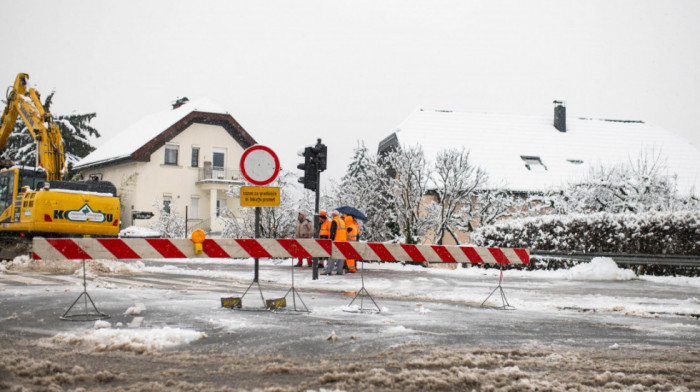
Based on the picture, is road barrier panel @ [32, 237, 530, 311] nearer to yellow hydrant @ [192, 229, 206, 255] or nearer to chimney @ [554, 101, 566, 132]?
yellow hydrant @ [192, 229, 206, 255]

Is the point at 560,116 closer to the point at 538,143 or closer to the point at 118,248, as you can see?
the point at 538,143

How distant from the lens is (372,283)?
1622cm

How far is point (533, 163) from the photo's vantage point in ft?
132

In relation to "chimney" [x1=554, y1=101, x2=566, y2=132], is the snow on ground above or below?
below

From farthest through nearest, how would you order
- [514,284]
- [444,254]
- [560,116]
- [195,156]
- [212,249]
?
[195,156] → [560,116] → [514,284] → [444,254] → [212,249]

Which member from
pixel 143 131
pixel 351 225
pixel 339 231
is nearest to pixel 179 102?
pixel 143 131

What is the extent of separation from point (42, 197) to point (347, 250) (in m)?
13.5

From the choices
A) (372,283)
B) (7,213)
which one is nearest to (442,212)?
(372,283)

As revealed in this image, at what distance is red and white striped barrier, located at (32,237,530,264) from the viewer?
28.5ft

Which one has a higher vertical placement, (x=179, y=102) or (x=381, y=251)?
(x=179, y=102)

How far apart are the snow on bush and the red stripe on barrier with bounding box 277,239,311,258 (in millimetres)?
13436

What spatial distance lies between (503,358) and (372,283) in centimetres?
986

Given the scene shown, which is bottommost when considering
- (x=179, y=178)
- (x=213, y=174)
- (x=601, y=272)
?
(x=601, y=272)

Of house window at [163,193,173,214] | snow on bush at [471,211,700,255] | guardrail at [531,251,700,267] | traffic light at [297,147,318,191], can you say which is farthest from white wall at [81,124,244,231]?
guardrail at [531,251,700,267]
